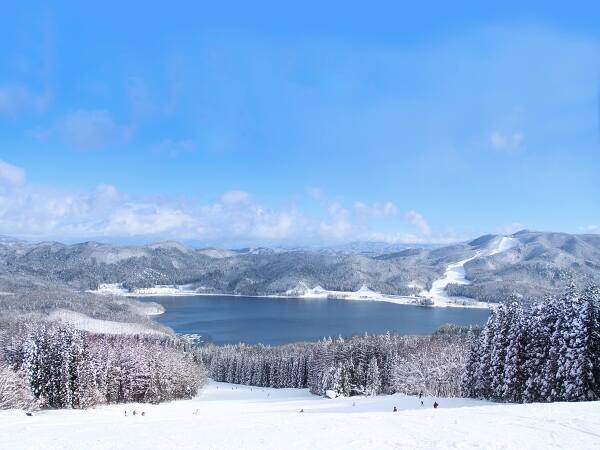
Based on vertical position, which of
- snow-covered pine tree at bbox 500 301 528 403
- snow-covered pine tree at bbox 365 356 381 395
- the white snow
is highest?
snow-covered pine tree at bbox 500 301 528 403

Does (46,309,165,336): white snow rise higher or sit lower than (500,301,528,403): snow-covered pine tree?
lower

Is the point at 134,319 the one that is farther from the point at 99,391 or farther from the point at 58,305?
the point at 99,391

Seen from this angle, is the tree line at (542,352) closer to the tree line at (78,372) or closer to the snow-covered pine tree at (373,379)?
the snow-covered pine tree at (373,379)

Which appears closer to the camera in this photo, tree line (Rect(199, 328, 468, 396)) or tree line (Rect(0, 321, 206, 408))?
tree line (Rect(0, 321, 206, 408))

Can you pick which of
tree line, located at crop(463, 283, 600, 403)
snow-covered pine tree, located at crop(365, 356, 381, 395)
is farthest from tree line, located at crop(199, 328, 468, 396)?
tree line, located at crop(463, 283, 600, 403)

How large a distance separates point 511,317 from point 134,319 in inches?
7071

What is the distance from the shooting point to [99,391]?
165 feet

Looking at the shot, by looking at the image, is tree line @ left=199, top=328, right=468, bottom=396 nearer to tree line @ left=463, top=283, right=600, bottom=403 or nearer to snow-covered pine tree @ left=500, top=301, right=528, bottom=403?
tree line @ left=463, top=283, right=600, bottom=403

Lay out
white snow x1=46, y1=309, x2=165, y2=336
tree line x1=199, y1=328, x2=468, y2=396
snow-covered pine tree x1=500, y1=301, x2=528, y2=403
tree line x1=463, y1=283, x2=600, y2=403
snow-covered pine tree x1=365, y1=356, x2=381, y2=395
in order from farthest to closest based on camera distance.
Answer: white snow x1=46, y1=309, x2=165, y2=336, snow-covered pine tree x1=365, y1=356, x2=381, y2=395, tree line x1=199, y1=328, x2=468, y2=396, snow-covered pine tree x1=500, y1=301, x2=528, y2=403, tree line x1=463, y1=283, x2=600, y2=403

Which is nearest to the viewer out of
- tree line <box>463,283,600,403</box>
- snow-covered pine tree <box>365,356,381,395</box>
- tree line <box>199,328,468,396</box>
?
tree line <box>463,283,600,403</box>

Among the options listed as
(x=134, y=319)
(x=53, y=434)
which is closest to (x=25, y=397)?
(x=53, y=434)

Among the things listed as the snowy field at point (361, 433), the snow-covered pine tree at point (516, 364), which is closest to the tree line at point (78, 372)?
the snowy field at point (361, 433)

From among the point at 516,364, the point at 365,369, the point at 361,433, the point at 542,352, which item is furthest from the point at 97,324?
the point at 361,433

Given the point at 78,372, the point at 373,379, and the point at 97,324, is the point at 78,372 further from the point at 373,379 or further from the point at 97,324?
the point at 97,324
